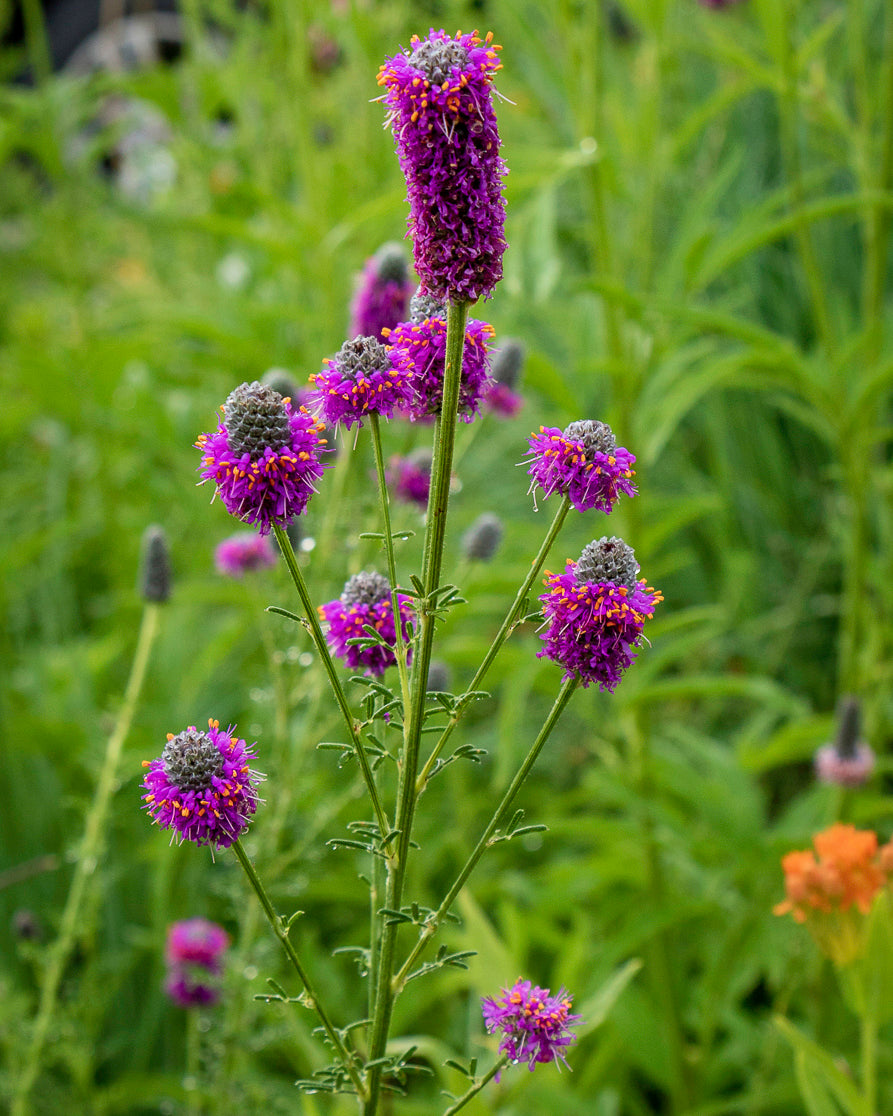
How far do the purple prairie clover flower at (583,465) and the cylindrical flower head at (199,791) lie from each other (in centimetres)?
37

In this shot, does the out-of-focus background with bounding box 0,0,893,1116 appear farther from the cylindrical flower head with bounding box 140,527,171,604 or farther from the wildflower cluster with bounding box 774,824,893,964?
the wildflower cluster with bounding box 774,824,893,964

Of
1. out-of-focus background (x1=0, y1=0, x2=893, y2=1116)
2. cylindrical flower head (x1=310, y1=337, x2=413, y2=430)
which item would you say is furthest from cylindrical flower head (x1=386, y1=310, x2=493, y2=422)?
out-of-focus background (x1=0, y1=0, x2=893, y2=1116)

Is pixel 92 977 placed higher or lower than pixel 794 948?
higher

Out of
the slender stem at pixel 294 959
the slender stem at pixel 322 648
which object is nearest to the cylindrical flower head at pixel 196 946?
the slender stem at pixel 294 959

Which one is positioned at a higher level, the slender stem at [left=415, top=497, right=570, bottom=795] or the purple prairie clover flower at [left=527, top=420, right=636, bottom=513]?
the purple prairie clover flower at [left=527, top=420, right=636, bottom=513]

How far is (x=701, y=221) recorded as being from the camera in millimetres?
2406

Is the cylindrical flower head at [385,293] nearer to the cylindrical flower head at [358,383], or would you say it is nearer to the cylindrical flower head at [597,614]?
the cylindrical flower head at [358,383]

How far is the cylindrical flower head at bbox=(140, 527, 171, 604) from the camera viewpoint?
1.94 m

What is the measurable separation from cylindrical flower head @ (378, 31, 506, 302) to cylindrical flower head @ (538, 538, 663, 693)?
26cm

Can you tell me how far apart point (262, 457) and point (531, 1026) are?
24.2 inches

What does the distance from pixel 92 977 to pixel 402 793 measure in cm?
160

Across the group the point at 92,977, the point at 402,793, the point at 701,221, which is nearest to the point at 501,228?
the point at 402,793

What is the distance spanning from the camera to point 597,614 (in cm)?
93

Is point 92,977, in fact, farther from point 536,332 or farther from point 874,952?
point 536,332
